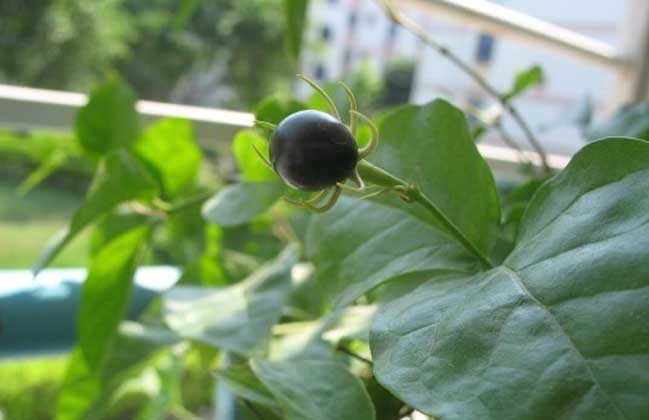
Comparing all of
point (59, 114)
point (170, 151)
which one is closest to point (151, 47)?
point (59, 114)

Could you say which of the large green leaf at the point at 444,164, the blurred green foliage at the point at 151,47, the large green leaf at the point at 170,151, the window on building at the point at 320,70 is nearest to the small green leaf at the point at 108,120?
the large green leaf at the point at 170,151

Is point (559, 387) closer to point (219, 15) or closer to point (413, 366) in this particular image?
point (413, 366)

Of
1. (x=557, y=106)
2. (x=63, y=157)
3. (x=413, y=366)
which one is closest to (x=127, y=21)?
(x=557, y=106)

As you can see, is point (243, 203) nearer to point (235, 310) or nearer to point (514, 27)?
point (235, 310)

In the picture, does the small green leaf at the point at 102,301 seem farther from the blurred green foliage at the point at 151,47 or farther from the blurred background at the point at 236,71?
the blurred green foliage at the point at 151,47

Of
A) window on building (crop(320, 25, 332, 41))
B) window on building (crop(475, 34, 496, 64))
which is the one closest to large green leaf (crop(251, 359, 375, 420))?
window on building (crop(475, 34, 496, 64))

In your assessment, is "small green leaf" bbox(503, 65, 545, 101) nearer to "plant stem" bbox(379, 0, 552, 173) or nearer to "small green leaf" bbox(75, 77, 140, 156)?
"plant stem" bbox(379, 0, 552, 173)
